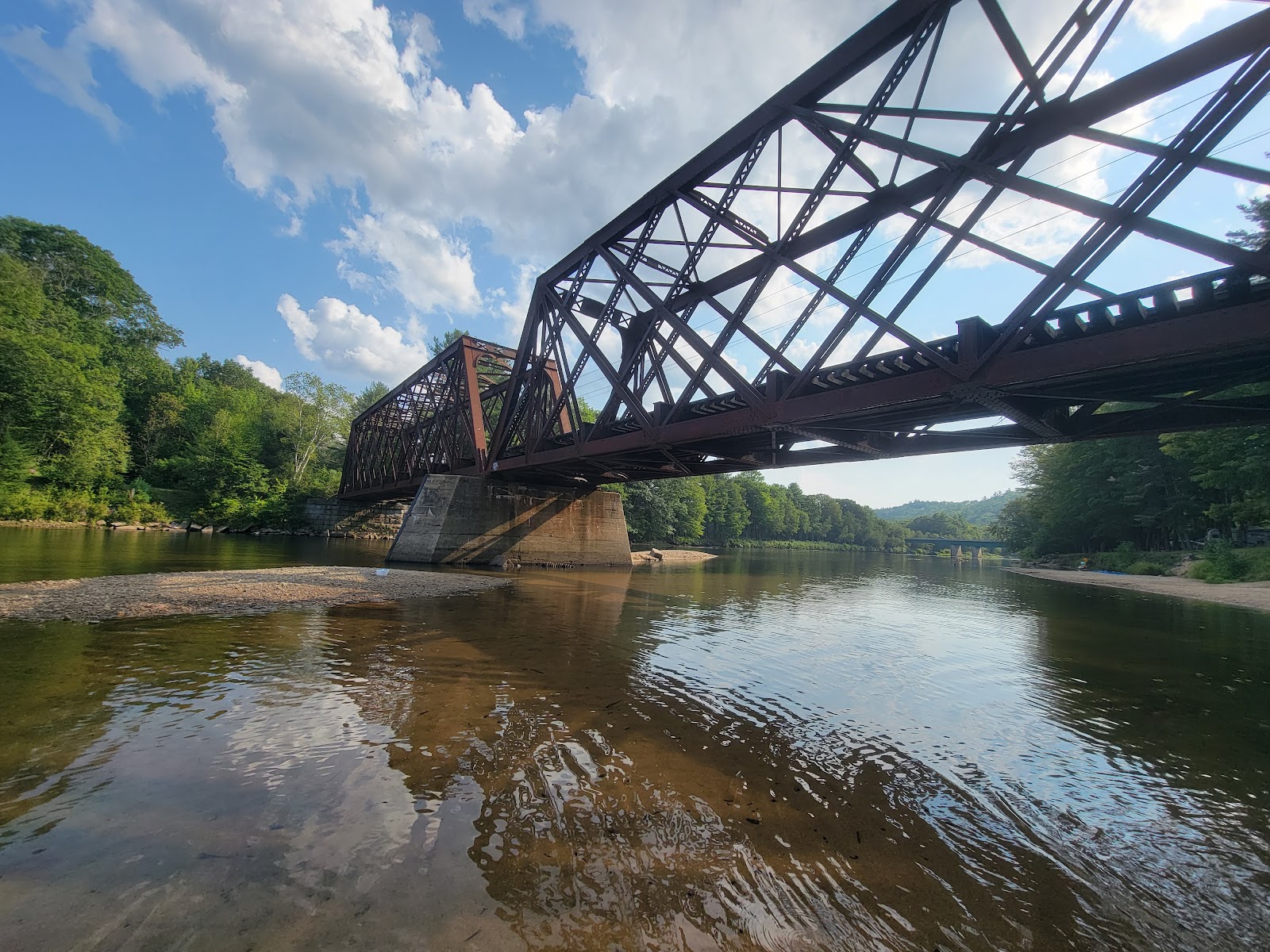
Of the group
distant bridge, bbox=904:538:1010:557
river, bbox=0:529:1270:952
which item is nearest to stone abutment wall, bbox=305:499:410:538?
river, bbox=0:529:1270:952

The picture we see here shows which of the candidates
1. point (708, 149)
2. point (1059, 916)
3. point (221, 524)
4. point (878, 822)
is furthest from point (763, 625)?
point (221, 524)

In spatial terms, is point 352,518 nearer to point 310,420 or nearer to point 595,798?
point 310,420

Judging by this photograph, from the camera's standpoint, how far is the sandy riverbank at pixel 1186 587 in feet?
78.2

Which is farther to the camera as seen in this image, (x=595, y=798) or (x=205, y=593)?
(x=205, y=593)

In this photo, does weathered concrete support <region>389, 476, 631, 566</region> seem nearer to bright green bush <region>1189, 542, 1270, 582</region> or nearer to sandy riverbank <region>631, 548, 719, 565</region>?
sandy riverbank <region>631, 548, 719, 565</region>

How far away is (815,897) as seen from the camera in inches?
127

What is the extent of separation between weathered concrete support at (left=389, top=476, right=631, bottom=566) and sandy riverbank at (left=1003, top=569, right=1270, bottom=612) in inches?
1161

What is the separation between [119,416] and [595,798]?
242 feet

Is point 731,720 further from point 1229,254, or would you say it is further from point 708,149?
point 708,149

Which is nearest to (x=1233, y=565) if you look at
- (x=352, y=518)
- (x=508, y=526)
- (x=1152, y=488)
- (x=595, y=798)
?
(x=1152, y=488)

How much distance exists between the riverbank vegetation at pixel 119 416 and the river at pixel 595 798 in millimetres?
44426

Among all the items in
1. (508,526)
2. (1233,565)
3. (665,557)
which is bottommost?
(665,557)

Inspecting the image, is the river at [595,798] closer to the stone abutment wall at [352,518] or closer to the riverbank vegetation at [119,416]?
the riverbank vegetation at [119,416]

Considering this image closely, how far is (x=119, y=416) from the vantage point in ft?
178
